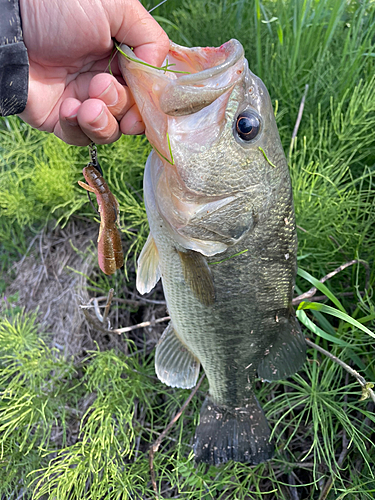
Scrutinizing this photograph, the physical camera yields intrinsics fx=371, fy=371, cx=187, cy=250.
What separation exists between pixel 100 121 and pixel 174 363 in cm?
116

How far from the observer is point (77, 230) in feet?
8.91

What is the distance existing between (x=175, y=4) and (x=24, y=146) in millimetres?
1587

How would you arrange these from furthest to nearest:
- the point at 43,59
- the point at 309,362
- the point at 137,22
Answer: the point at 309,362 → the point at 43,59 → the point at 137,22

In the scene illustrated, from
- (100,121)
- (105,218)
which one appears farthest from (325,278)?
(100,121)

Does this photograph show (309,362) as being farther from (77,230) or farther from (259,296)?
(77,230)

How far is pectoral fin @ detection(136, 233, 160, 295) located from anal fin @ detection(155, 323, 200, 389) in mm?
276

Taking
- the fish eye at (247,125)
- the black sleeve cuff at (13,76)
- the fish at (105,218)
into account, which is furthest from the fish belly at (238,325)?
the black sleeve cuff at (13,76)

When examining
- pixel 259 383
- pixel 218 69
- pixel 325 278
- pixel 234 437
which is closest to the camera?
pixel 218 69

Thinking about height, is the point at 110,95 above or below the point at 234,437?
above

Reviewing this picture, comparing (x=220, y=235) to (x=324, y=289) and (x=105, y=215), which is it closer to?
(x=105, y=215)

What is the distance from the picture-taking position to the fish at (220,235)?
1222mm

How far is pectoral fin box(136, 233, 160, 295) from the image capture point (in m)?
1.64

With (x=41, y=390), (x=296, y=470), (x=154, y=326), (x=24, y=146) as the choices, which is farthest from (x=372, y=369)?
(x=24, y=146)

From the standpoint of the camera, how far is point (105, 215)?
4.89ft
